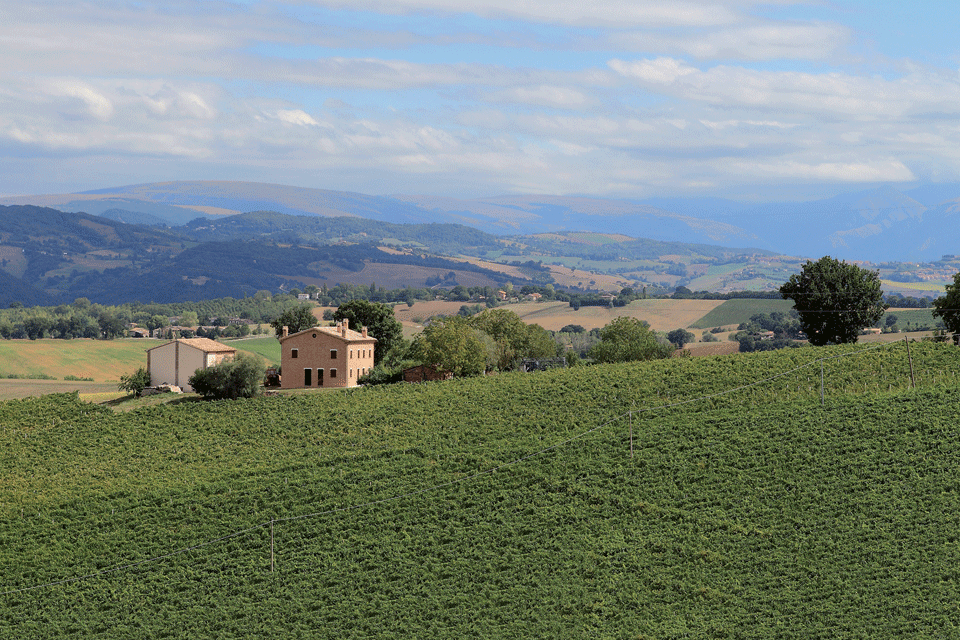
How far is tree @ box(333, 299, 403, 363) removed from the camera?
84.4 meters

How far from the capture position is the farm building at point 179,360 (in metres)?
68.7

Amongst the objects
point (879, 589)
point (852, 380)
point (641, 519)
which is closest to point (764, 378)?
point (852, 380)

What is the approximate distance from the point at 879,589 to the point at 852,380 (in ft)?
72.4

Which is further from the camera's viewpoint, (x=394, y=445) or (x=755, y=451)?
(x=394, y=445)

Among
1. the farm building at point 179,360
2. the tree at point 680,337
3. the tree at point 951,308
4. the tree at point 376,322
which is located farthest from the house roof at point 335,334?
the tree at point 680,337

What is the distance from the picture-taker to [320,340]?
229ft

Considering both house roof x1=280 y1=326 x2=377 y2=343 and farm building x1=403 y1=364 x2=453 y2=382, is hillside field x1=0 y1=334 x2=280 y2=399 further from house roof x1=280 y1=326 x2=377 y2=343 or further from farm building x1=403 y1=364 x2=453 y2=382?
farm building x1=403 y1=364 x2=453 y2=382

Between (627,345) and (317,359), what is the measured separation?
27.1 meters

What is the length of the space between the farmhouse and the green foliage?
7031mm

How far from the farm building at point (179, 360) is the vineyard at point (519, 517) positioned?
39.2 ft

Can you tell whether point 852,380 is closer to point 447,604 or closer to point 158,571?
point 447,604

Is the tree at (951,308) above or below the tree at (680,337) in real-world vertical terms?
above

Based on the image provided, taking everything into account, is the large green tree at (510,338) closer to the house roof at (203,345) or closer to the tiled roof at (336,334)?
the tiled roof at (336,334)

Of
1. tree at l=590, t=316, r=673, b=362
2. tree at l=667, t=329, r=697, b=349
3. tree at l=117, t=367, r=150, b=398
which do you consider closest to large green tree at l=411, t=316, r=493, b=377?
tree at l=590, t=316, r=673, b=362
